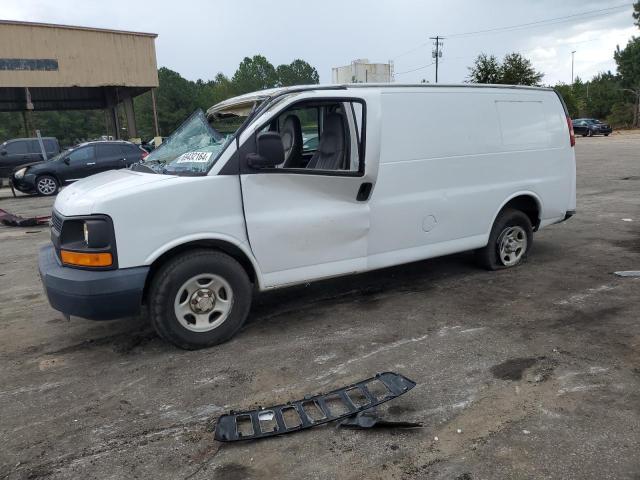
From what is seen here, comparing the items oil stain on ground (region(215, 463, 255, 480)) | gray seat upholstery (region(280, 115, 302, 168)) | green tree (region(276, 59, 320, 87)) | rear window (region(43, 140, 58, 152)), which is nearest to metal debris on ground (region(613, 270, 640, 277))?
gray seat upholstery (region(280, 115, 302, 168))

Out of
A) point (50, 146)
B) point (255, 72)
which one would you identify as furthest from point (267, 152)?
point (255, 72)

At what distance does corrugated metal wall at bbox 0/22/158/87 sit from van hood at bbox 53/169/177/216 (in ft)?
73.3

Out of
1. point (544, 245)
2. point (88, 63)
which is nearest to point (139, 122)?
point (88, 63)

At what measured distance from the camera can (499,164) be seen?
5469 millimetres

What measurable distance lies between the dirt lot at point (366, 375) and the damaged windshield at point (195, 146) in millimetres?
1457

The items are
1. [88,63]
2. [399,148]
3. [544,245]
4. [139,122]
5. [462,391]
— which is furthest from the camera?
[139,122]

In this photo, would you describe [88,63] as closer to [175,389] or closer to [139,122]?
[175,389]

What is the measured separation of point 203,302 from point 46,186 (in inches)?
563

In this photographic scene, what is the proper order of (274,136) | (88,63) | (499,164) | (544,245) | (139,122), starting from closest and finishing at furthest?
1. (274,136)
2. (499,164)
3. (544,245)
4. (88,63)
5. (139,122)

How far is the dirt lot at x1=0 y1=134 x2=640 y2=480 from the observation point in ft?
8.96

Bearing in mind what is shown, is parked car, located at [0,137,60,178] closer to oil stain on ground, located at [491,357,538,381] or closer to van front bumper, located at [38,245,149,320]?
van front bumper, located at [38,245,149,320]

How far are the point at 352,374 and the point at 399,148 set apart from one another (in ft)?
7.01

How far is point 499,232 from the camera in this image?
5738mm

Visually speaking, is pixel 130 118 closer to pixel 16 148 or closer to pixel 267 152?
pixel 16 148
